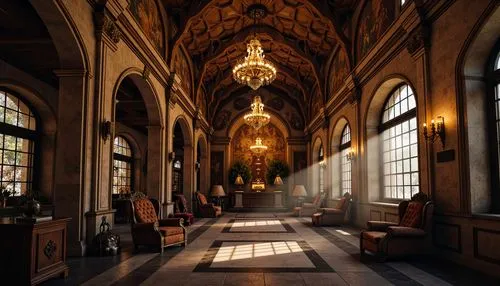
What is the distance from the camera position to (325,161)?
1570cm

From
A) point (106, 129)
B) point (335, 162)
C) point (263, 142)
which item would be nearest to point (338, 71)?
point (335, 162)

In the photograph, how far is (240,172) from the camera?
20.5 m

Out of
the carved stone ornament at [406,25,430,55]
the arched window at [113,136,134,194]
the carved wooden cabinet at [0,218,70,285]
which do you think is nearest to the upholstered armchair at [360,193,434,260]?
the carved stone ornament at [406,25,430,55]

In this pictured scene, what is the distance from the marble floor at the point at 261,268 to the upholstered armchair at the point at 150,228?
224 millimetres

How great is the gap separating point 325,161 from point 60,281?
39.9 ft

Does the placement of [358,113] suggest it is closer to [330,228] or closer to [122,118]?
[330,228]

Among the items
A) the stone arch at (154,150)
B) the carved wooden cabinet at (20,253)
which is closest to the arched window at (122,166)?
the stone arch at (154,150)

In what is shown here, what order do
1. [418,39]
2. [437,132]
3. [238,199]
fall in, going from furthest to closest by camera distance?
1. [238,199]
2. [418,39]
3. [437,132]

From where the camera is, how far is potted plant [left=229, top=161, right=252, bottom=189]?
67.3ft

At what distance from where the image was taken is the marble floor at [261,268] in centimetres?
492

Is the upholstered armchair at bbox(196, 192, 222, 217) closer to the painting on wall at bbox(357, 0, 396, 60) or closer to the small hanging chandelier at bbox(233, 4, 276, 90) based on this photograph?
the small hanging chandelier at bbox(233, 4, 276, 90)

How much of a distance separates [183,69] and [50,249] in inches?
395

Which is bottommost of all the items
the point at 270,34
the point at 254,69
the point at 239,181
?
the point at 239,181

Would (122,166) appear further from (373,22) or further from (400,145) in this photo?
(400,145)
